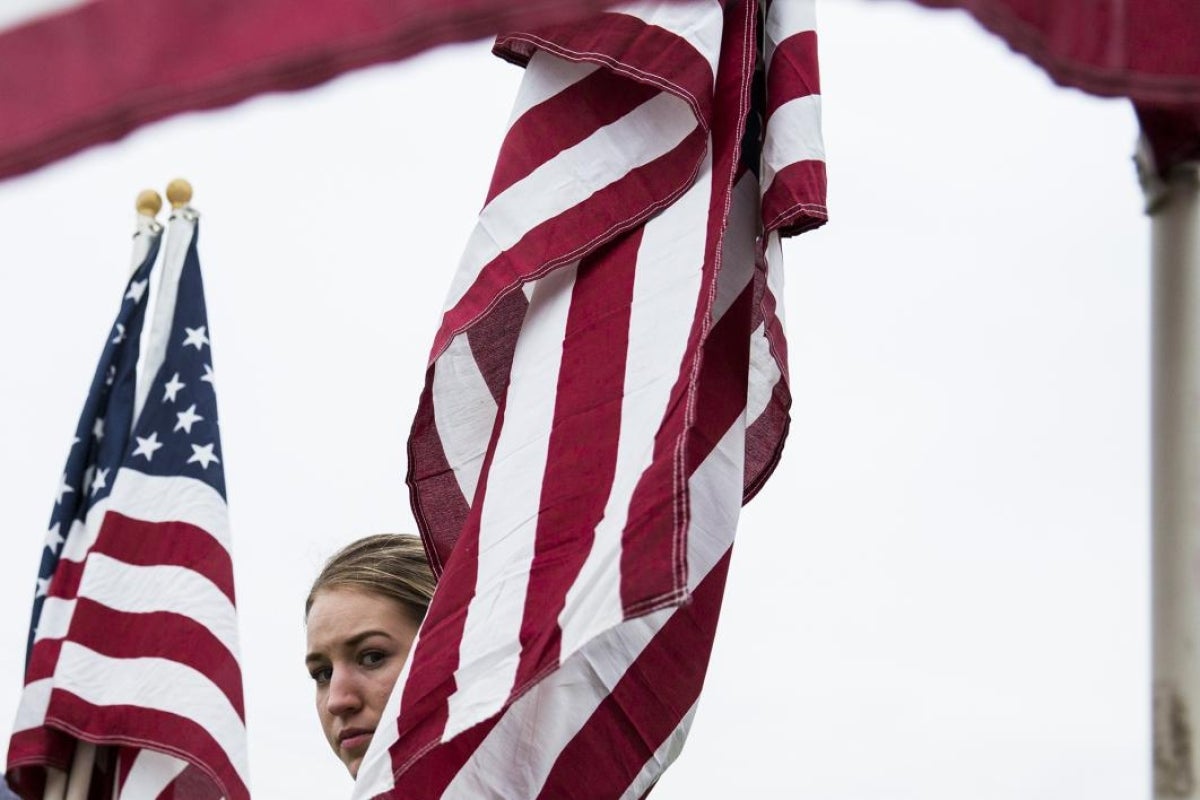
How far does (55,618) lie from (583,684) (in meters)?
2.35

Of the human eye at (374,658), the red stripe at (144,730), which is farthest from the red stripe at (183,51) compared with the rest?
the red stripe at (144,730)

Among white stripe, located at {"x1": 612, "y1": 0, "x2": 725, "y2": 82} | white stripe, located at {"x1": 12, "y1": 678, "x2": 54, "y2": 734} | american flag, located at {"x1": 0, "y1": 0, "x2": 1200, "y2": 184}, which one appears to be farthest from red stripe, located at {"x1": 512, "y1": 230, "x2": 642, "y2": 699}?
white stripe, located at {"x1": 12, "y1": 678, "x2": 54, "y2": 734}

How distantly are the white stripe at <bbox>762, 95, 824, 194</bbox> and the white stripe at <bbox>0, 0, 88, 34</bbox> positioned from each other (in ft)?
6.28

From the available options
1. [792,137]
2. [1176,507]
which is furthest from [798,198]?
[1176,507]

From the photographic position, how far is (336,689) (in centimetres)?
374

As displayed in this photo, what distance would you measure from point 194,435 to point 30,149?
400cm

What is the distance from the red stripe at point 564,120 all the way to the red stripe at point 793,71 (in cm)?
21

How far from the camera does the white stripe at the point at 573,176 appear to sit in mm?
3146

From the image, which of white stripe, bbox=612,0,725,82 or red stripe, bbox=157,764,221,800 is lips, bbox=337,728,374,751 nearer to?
red stripe, bbox=157,764,221,800

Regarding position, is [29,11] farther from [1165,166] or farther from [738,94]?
[738,94]

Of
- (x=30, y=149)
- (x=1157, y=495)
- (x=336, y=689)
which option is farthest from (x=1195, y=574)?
(x=336, y=689)

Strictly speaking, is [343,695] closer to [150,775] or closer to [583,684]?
[583,684]

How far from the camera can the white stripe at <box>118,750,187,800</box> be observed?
177 inches

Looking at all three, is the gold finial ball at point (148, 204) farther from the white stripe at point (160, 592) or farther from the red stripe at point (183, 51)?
the red stripe at point (183, 51)
